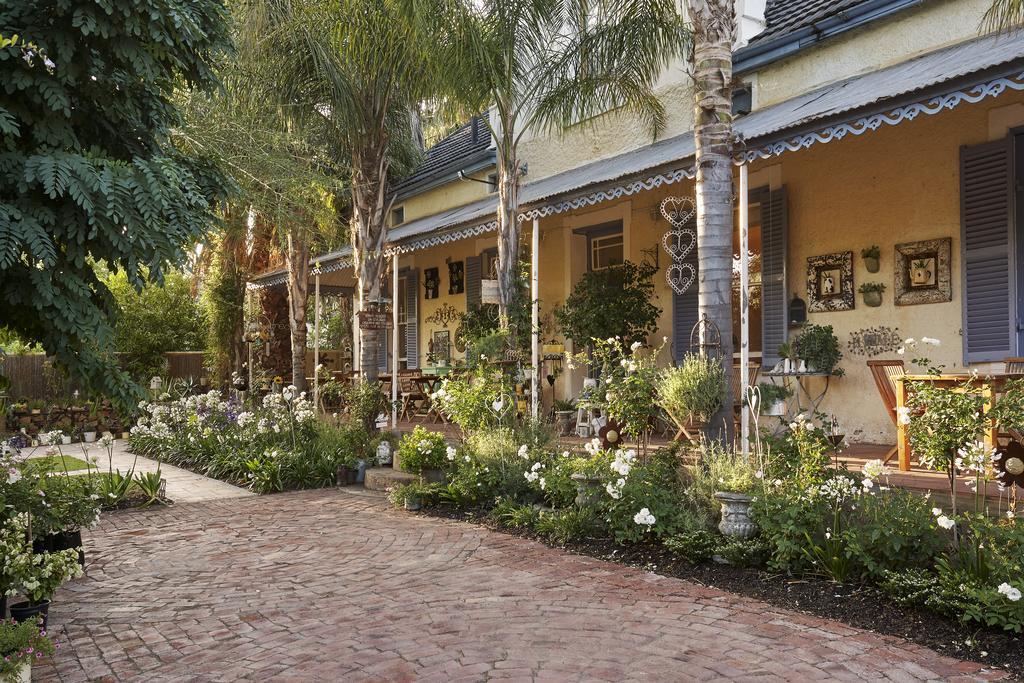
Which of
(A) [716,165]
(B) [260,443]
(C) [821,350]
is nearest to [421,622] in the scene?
(A) [716,165]

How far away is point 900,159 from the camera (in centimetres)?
769

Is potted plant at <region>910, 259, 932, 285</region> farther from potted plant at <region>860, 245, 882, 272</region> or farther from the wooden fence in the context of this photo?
the wooden fence

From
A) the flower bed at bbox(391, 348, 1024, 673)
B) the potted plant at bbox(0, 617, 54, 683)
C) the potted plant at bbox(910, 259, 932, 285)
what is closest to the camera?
the potted plant at bbox(0, 617, 54, 683)

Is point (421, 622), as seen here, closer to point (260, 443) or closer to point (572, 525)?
point (572, 525)

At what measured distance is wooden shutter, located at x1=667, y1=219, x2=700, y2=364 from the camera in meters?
9.68

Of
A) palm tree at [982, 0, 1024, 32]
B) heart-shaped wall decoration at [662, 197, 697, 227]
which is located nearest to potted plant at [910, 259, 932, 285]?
palm tree at [982, 0, 1024, 32]

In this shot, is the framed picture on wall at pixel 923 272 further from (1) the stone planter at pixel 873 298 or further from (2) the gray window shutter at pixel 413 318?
(2) the gray window shutter at pixel 413 318

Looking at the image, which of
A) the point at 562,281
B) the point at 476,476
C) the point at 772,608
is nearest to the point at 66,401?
the point at 562,281

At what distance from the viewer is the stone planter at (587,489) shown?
592 cm

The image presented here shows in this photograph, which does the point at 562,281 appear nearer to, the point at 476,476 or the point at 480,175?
the point at 480,175

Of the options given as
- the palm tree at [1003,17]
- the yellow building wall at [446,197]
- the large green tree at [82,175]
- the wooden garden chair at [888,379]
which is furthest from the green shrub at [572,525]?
the yellow building wall at [446,197]

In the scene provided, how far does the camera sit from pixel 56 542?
16.8 feet

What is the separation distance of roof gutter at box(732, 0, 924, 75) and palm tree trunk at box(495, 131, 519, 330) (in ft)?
10.3

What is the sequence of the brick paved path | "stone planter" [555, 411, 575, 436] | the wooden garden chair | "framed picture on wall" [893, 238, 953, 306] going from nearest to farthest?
the brick paved path, the wooden garden chair, "framed picture on wall" [893, 238, 953, 306], "stone planter" [555, 411, 575, 436]
